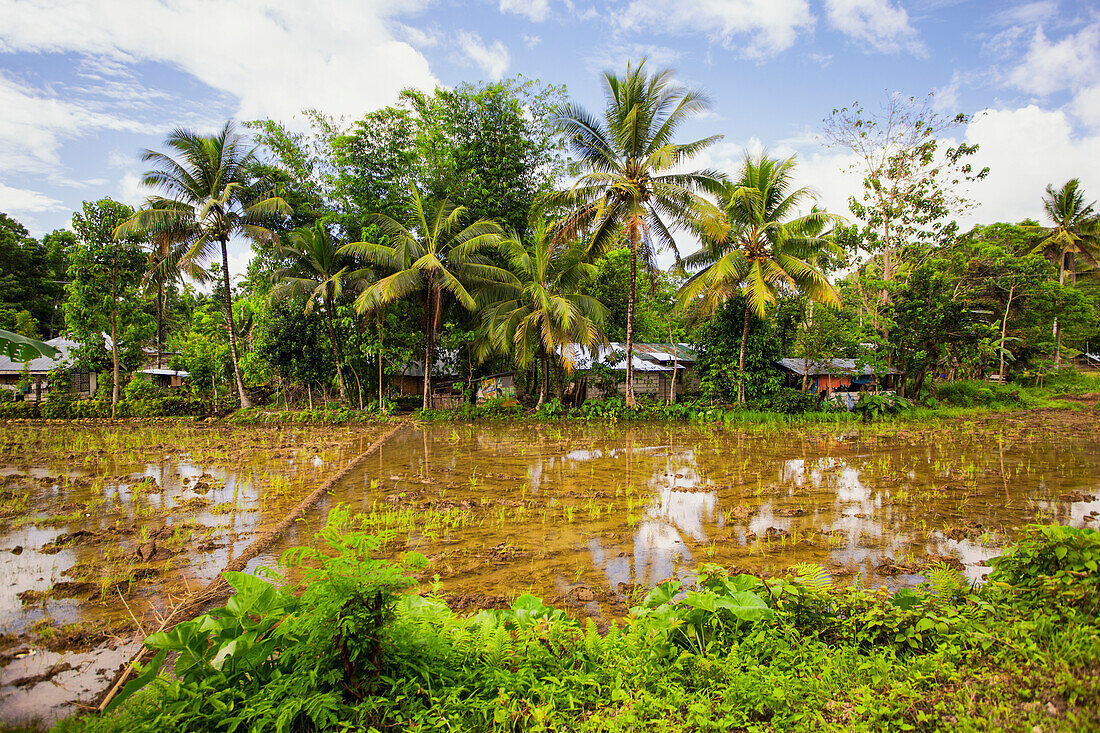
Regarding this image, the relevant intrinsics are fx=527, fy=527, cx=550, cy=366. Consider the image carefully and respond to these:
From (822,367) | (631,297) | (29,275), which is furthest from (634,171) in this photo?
(29,275)

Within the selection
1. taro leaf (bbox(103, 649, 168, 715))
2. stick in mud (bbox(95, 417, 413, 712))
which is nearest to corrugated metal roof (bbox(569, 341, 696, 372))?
stick in mud (bbox(95, 417, 413, 712))

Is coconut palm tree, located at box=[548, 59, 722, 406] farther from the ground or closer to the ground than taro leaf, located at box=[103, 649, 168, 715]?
farther from the ground

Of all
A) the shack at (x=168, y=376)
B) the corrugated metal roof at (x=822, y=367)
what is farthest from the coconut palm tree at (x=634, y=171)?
the shack at (x=168, y=376)

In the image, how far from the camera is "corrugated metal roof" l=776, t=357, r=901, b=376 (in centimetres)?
1761

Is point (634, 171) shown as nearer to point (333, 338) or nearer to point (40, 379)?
point (333, 338)

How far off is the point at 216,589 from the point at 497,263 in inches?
641

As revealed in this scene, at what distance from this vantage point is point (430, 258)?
16234mm

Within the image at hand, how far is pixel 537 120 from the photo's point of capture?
66.6 feet

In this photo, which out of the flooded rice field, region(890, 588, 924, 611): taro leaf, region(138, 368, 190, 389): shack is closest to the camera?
region(890, 588, 924, 611): taro leaf

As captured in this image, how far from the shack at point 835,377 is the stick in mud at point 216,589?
52.1 feet

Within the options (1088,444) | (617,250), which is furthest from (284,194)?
(1088,444)

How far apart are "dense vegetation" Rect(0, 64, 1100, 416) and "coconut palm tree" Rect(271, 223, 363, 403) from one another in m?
0.08

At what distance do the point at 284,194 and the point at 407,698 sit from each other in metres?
19.8

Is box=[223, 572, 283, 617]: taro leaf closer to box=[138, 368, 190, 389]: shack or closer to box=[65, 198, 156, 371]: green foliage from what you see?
box=[65, 198, 156, 371]: green foliage
